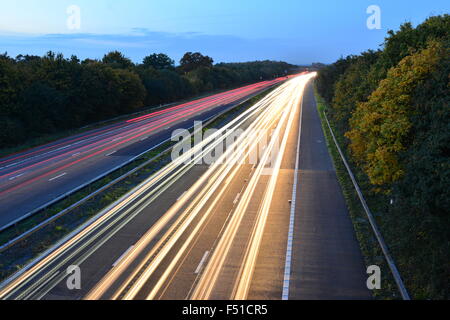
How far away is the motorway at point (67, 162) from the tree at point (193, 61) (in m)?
80.9

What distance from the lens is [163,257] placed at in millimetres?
12766

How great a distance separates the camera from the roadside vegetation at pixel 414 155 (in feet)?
33.3

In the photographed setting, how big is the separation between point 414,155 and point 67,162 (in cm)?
2317

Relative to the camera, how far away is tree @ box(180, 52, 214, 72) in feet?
409

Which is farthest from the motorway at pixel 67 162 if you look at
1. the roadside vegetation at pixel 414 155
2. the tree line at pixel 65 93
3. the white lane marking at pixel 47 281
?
the roadside vegetation at pixel 414 155

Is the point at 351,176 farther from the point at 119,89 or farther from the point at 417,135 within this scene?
the point at 119,89

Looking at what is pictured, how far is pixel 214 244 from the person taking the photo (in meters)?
13.8

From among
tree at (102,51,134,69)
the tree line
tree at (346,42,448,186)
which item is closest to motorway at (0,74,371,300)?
tree at (346,42,448,186)

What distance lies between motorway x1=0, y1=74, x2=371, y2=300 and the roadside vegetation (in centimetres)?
147

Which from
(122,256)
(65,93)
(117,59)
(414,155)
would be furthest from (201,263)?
(117,59)

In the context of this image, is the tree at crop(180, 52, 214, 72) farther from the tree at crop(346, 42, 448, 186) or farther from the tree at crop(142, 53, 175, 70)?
the tree at crop(346, 42, 448, 186)

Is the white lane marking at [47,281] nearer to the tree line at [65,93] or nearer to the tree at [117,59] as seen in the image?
the tree line at [65,93]

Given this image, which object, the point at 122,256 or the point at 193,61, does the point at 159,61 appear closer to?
the point at 193,61

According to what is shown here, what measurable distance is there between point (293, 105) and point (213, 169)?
131 ft
